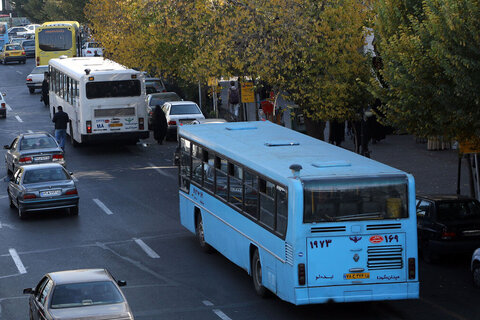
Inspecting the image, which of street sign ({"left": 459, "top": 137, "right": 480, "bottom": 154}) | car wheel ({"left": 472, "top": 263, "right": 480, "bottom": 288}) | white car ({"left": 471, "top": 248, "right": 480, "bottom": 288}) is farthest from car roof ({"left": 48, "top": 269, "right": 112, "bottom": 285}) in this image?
street sign ({"left": 459, "top": 137, "right": 480, "bottom": 154})

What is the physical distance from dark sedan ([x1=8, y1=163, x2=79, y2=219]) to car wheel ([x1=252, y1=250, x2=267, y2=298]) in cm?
893

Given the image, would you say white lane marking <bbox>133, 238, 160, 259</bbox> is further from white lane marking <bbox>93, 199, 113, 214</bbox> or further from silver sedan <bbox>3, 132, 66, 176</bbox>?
silver sedan <bbox>3, 132, 66, 176</bbox>

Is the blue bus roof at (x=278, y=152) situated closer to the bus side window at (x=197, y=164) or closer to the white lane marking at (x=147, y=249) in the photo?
the bus side window at (x=197, y=164)

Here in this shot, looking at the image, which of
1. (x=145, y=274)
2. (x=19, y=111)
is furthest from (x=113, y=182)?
(x=19, y=111)

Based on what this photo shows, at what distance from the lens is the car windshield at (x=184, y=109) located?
40.4m

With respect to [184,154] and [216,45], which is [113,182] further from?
[184,154]

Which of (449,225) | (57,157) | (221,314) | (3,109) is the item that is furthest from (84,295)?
(3,109)

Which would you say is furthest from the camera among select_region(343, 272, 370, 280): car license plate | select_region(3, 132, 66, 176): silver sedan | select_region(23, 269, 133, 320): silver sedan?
select_region(3, 132, 66, 176): silver sedan

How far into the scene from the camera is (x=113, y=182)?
102ft

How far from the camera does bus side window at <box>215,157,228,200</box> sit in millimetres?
19547

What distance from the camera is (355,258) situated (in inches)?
621

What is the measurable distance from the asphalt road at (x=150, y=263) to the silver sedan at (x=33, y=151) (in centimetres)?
93

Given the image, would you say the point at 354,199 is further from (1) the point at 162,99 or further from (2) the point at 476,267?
(1) the point at 162,99

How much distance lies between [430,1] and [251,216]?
17.2ft
